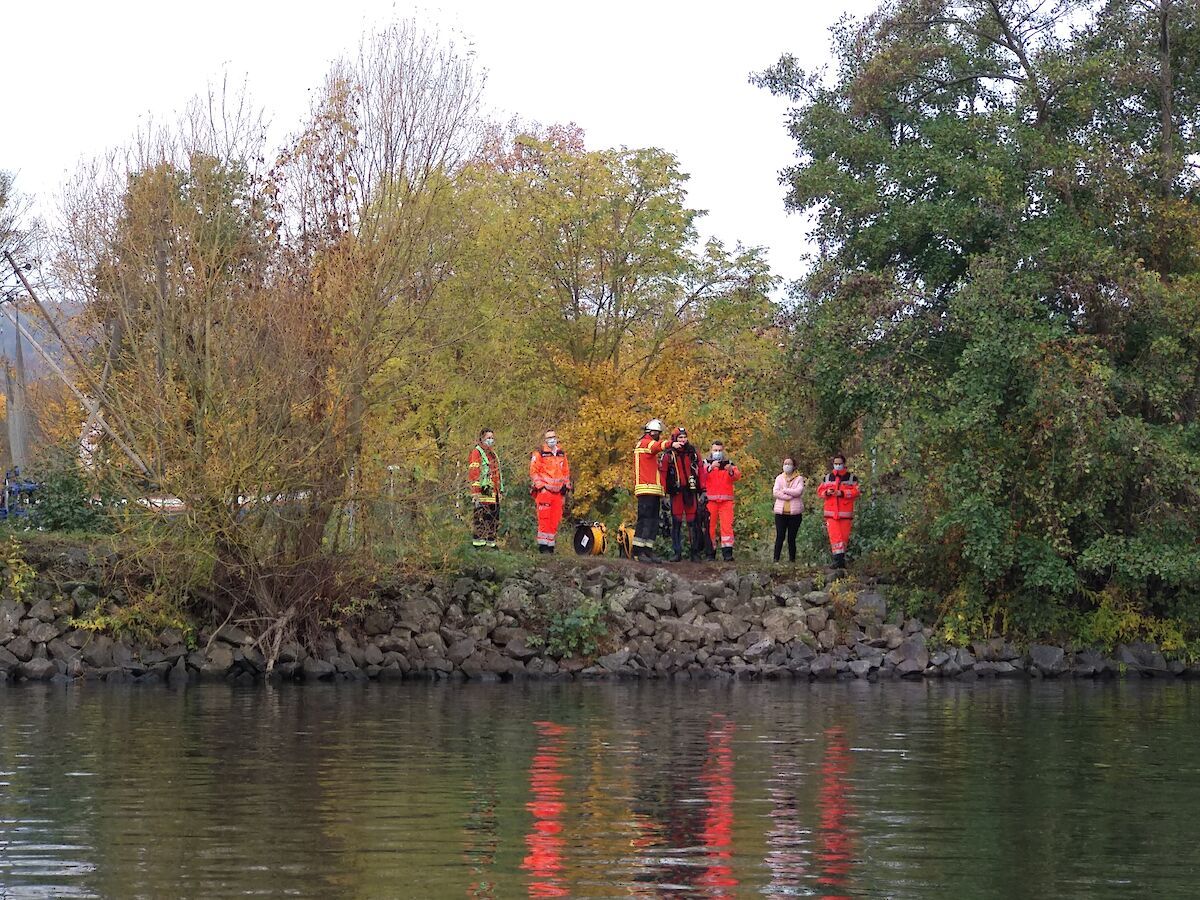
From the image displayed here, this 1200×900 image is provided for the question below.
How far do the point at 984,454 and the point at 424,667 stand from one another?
927 cm

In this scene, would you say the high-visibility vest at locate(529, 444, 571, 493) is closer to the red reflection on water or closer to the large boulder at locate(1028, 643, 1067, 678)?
the large boulder at locate(1028, 643, 1067, 678)

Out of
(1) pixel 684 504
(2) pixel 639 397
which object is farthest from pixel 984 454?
(2) pixel 639 397

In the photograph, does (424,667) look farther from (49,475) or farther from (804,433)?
(804,433)

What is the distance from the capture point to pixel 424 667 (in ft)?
86.9

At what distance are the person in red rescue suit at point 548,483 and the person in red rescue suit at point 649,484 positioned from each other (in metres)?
1.21

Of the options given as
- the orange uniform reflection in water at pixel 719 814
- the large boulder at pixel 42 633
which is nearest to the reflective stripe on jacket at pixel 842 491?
the orange uniform reflection in water at pixel 719 814

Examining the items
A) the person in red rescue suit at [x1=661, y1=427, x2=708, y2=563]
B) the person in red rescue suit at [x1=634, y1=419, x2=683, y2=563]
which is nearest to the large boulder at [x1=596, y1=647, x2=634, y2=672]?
the person in red rescue suit at [x1=634, y1=419, x2=683, y2=563]

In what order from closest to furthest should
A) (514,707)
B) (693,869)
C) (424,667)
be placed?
(693,869)
(514,707)
(424,667)

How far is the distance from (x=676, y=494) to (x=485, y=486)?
4.09 m

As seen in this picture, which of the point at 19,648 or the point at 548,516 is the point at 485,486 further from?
the point at 19,648

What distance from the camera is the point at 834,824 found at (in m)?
11.6

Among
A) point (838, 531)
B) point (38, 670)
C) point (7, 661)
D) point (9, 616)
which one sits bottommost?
point (38, 670)

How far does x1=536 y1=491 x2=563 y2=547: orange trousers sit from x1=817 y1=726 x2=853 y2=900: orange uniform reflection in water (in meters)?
11.7

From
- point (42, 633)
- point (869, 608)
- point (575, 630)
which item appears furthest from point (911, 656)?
point (42, 633)
